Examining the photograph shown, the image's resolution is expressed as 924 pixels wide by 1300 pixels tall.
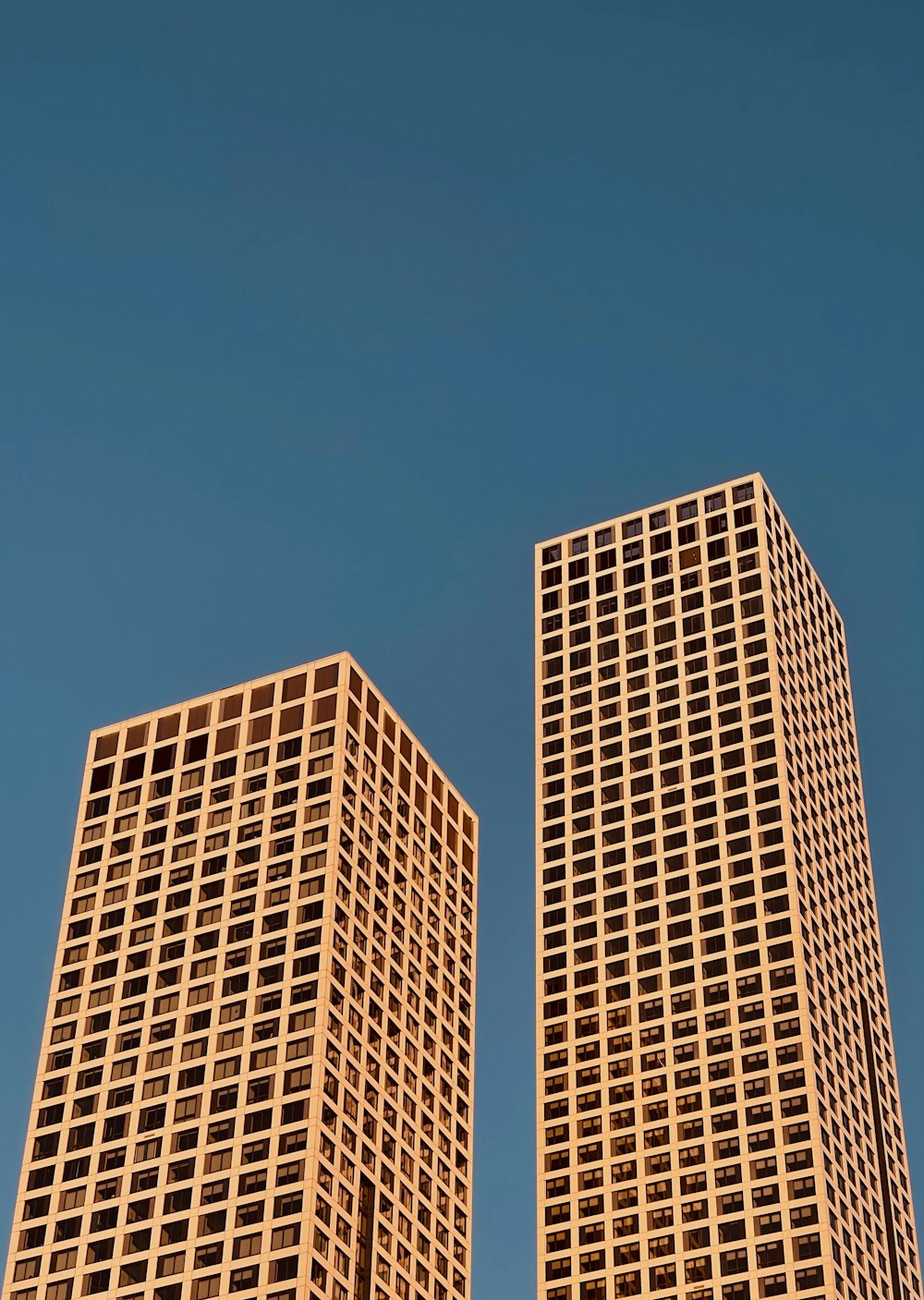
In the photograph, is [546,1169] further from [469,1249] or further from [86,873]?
[86,873]

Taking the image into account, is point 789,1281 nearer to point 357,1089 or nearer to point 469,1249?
point 469,1249

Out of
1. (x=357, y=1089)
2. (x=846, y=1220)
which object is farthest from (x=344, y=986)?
(x=846, y=1220)

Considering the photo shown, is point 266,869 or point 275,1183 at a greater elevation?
point 266,869

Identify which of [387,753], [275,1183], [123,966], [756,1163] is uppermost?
[387,753]

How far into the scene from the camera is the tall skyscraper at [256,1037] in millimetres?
164500

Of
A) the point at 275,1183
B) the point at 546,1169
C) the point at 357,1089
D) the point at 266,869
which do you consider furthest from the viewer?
the point at 546,1169

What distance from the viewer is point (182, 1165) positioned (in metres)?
169

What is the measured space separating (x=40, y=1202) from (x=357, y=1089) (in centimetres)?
2551

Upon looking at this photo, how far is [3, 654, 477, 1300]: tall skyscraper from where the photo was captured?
16450cm

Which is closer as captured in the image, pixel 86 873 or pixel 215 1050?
pixel 215 1050

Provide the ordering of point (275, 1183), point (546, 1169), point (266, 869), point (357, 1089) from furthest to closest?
point (546, 1169)
point (266, 869)
point (357, 1089)
point (275, 1183)

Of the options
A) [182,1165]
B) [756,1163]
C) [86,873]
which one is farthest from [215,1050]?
[756,1163]

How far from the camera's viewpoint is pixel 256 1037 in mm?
173500

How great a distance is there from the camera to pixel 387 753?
198625 millimetres
